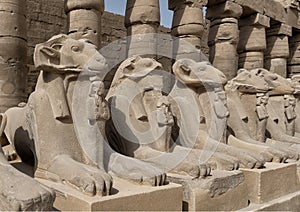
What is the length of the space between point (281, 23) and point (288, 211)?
9.53m

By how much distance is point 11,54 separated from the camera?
6.44 m

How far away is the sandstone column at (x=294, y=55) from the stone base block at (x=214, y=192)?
11.0 metres

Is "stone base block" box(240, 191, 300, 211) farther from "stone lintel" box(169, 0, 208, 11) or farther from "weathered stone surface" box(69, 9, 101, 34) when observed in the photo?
"stone lintel" box(169, 0, 208, 11)

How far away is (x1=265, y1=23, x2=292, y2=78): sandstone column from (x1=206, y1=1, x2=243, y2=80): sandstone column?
271cm

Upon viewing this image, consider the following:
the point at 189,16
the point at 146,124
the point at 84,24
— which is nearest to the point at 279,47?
the point at 189,16

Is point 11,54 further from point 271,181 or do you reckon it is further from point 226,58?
point 226,58

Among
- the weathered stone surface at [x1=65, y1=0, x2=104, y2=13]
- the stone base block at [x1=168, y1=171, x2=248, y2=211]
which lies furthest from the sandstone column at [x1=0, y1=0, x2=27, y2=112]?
the stone base block at [x1=168, y1=171, x2=248, y2=211]

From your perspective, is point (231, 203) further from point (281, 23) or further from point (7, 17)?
point (281, 23)

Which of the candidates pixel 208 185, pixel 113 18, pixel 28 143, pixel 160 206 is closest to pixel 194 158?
pixel 208 185

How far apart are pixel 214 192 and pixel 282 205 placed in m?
1.02

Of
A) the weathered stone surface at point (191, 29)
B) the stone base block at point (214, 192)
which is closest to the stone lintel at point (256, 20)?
the weathered stone surface at point (191, 29)

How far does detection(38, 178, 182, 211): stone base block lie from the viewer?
241 centimetres

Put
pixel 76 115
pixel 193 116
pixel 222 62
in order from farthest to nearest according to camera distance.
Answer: pixel 222 62, pixel 193 116, pixel 76 115

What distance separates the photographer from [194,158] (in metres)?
3.49
